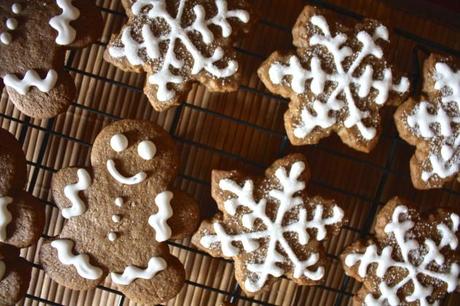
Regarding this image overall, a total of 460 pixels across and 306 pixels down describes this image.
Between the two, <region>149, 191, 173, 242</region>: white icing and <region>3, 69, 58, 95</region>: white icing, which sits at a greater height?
<region>3, 69, 58, 95</region>: white icing

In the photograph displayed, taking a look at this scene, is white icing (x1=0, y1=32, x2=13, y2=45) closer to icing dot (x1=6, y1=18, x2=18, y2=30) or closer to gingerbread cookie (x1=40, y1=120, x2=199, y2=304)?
icing dot (x1=6, y1=18, x2=18, y2=30)

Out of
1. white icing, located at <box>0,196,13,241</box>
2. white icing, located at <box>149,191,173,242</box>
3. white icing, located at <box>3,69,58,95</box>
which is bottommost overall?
white icing, located at <box>0,196,13,241</box>

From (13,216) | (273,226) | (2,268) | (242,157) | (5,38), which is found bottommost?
(2,268)

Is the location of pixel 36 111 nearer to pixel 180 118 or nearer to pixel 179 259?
pixel 180 118

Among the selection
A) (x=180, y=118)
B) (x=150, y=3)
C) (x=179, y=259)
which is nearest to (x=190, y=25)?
(x=150, y=3)

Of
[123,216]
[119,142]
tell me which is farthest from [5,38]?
[123,216]

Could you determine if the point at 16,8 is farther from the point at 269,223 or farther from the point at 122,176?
the point at 269,223

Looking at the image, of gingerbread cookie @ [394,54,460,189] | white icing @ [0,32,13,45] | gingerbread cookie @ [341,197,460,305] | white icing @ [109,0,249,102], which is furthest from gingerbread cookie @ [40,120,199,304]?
gingerbread cookie @ [394,54,460,189]
